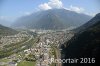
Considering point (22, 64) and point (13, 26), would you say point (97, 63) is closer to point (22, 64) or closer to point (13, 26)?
point (22, 64)

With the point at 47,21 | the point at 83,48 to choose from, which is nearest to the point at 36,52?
the point at 83,48

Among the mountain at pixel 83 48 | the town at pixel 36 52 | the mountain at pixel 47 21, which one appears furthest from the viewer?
the mountain at pixel 47 21

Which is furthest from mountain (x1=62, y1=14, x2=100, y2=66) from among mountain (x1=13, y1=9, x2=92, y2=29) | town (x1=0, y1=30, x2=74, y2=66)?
mountain (x1=13, y1=9, x2=92, y2=29)

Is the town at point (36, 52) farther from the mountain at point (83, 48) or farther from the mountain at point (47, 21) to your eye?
the mountain at point (47, 21)

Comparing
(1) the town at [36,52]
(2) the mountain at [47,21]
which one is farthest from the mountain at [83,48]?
(2) the mountain at [47,21]

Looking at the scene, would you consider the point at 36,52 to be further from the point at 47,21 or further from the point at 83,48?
the point at 47,21

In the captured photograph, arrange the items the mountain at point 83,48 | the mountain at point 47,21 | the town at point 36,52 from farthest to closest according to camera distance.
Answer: the mountain at point 47,21, the town at point 36,52, the mountain at point 83,48

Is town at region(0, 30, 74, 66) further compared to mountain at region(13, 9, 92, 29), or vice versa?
mountain at region(13, 9, 92, 29)

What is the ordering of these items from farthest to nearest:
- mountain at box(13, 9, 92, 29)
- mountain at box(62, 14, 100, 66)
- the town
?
mountain at box(13, 9, 92, 29) → the town → mountain at box(62, 14, 100, 66)

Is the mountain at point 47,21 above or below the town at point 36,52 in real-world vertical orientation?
above

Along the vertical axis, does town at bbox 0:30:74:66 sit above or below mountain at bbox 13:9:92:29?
below

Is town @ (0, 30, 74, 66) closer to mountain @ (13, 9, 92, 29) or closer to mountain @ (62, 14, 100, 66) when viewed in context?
mountain @ (62, 14, 100, 66)

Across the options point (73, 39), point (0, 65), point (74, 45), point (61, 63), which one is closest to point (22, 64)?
point (0, 65)
